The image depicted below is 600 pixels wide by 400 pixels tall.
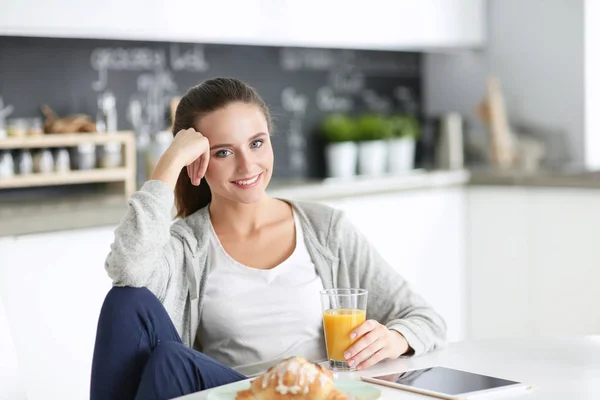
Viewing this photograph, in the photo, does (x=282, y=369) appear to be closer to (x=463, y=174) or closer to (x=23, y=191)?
(x=23, y=191)

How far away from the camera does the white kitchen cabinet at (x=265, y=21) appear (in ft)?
8.41

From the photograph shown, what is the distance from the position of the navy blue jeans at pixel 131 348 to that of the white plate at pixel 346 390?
0.16 meters

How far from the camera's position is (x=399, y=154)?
3.75 m

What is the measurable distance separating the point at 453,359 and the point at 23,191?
1778 millimetres

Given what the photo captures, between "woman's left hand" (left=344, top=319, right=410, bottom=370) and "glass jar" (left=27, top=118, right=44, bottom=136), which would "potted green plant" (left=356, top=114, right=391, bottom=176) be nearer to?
"glass jar" (left=27, top=118, right=44, bottom=136)

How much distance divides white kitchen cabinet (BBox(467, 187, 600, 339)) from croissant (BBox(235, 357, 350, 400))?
2206 millimetres

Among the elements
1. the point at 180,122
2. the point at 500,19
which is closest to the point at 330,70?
the point at 500,19

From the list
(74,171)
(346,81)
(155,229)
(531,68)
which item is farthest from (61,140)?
(531,68)

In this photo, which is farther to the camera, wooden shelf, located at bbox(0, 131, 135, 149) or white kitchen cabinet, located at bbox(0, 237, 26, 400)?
wooden shelf, located at bbox(0, 131, 135, 149)

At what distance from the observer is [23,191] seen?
9.36ft

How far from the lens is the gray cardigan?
1.62m

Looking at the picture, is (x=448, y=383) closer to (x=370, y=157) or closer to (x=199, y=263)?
(x=199, y=263)

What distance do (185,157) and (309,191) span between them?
1.29 m

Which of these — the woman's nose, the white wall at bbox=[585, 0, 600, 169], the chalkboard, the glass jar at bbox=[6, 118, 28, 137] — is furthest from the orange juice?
the white wall at bbox=[585, 0, 600, 169]
